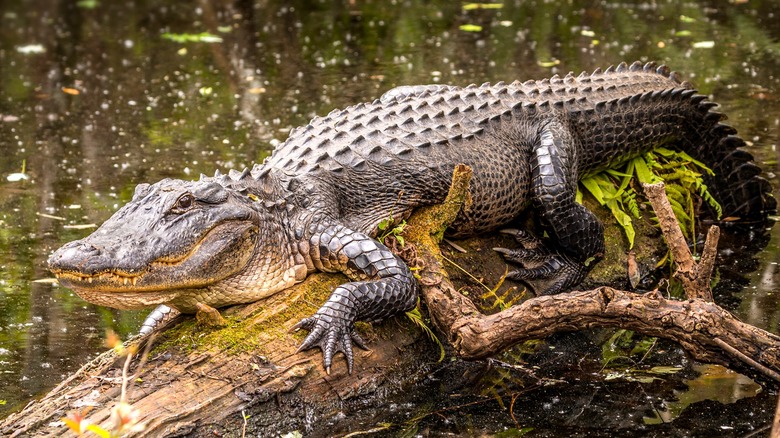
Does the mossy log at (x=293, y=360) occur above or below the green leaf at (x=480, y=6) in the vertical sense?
below

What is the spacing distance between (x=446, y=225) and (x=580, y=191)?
141cm

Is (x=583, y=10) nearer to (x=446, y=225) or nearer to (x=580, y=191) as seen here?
(x=580, y=191)

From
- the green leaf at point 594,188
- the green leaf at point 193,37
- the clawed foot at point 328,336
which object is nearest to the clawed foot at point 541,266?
the green leaf at point 594,188

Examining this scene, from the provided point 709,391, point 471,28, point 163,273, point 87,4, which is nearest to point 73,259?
point 163,273

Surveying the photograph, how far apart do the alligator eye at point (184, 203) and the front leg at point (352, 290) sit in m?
0.73

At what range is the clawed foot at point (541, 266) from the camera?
5996 millimetres

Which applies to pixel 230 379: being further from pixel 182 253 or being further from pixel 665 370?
pixel 665 370

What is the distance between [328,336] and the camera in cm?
484

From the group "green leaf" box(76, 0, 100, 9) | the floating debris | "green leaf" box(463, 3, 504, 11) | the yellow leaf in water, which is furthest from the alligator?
"green leaf" box(76, 0, 100, 9)

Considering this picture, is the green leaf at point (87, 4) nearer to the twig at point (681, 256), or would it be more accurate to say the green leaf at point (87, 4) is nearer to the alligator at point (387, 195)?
the alligator at point (387, 195)

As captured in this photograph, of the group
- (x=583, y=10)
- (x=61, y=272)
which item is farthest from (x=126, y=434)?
(x=583, y=10)

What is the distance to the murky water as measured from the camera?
6.34m

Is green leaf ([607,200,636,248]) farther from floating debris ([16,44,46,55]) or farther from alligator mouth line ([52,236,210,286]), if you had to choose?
floating debris ([16,44,46,55])

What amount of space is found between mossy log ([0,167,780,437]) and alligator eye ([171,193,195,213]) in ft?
1.98
